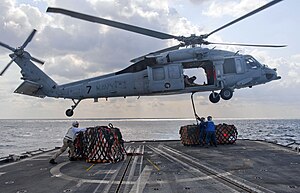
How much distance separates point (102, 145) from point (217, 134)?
389 inches

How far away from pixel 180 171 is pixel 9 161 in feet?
28.7

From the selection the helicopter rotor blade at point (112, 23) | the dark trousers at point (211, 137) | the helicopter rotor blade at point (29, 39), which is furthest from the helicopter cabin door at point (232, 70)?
the helicopter rotor blade at point (29, 39)

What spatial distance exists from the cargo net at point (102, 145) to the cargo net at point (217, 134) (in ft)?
23.7

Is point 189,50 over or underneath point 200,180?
over

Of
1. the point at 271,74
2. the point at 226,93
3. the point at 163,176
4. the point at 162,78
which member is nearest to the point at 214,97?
the point at 226,93

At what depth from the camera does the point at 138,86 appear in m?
18.1

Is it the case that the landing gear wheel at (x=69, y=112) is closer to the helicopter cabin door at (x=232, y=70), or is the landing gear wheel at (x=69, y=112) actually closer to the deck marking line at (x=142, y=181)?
the deck marking line at (x=142, y=181)

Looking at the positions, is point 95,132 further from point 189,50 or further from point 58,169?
point 189,50

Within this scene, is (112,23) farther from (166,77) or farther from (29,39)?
(29,39)

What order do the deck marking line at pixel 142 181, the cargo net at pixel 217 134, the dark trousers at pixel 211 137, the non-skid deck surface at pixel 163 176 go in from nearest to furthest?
the deck marking line at pixel 142 181
the non-skid deck surface at pixel 163 176
the dark trousers at pixel 211 137
the cargo net at pixel 217 134

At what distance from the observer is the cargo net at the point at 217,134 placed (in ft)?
67.9

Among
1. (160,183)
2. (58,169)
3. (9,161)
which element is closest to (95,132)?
(58,169)

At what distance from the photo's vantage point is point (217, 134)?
69.4 feet

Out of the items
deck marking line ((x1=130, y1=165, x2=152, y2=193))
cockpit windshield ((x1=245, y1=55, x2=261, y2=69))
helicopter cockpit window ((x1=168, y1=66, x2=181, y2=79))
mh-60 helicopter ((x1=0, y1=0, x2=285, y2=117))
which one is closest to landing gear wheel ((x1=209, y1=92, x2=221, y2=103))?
mh-60 helicopter ((x1=0, y1=0, x2=285, y2=117))
